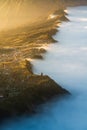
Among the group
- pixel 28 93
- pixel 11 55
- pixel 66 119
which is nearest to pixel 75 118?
pixel 66 119

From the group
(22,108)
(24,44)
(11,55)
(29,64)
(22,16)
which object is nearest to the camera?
(22,108)

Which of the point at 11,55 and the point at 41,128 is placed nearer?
the point at 41,128

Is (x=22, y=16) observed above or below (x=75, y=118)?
below

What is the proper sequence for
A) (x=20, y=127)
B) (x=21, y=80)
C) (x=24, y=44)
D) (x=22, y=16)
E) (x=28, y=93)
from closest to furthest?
(x=20, y=127)
(x=28, y=93)
(x=21, y=80)
(x=24, y=44)
(x=22, y=16)

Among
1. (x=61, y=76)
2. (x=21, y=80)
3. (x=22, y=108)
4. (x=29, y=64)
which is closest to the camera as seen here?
(x=22, y=108)

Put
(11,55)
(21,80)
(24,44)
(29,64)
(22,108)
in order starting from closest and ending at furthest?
(22,108) → (21,80) → (29,64) → (11,55) → (24,44)

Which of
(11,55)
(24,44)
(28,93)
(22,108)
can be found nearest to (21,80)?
(28,93)

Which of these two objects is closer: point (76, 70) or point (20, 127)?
point (20, 127)

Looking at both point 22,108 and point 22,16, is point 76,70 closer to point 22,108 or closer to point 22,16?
point 22,108

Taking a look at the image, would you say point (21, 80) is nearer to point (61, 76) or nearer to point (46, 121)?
point (61, 76)
